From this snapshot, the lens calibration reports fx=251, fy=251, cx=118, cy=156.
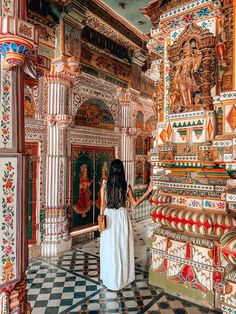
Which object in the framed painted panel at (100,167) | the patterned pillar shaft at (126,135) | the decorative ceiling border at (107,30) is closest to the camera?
the decorative ceiling border at (107,30)

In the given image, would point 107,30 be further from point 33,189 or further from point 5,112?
point 5,112

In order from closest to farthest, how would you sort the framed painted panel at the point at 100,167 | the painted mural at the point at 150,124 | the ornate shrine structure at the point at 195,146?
the ornate shrine structure at the point at 195,146, the framed painted panel at the point at 100,167, the painted mural at the point at 150,124

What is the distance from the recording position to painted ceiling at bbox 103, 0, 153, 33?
6.19 metres

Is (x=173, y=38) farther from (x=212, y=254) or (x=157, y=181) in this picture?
(x=212, y=254)

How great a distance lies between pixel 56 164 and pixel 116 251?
278cm

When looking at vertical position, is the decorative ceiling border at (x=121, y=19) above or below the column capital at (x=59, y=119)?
above

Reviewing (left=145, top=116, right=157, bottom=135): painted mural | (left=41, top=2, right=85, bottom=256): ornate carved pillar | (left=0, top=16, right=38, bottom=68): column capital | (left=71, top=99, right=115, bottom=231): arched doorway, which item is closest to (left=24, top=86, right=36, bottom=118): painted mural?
(left=41, top=2, right=85, bottom=256): ornate carved pillar

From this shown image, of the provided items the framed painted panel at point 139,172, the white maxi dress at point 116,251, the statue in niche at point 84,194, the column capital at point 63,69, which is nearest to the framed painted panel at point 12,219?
the white maxi dress at point 116,251

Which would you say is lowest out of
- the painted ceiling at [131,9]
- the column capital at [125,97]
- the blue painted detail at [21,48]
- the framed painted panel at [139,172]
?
the framed painted panel at [139,172]

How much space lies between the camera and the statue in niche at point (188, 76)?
3.50m

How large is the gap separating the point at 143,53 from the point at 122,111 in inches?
85.1

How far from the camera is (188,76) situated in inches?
139

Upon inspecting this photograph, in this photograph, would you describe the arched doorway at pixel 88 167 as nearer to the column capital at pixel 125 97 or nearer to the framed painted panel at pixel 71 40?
the column capital at pixel 125 97

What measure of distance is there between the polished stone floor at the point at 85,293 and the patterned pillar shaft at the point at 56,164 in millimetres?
609
